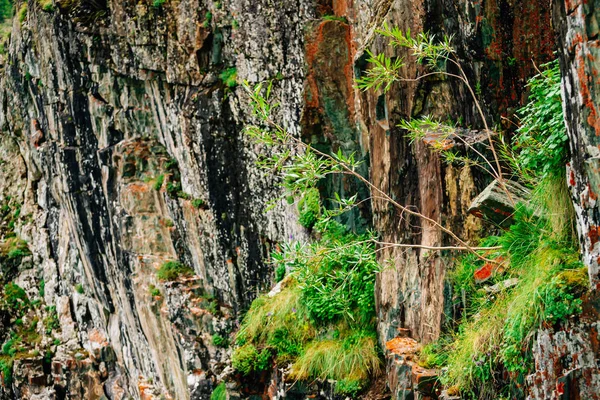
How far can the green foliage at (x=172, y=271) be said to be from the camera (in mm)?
13484

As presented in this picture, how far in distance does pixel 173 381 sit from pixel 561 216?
34.6 feet

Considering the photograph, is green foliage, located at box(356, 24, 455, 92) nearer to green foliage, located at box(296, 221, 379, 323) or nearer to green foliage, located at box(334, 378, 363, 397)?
green foliage, located at box(296, 221, 379, 323)

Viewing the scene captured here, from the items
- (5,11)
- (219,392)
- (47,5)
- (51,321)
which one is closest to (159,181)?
(219,392)

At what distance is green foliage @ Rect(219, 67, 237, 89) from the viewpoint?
36.0ft

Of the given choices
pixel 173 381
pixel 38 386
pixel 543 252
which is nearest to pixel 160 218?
pixel 173 381

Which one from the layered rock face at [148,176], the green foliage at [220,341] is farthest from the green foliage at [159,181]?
the green foliage at [220,341]

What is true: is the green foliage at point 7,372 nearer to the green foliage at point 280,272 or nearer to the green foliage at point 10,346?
the green foliage at point 10,346

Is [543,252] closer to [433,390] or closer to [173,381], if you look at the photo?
[433,390]

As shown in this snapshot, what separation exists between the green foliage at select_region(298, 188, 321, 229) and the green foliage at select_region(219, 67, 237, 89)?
244cm

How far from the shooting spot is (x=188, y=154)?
12.2 metres

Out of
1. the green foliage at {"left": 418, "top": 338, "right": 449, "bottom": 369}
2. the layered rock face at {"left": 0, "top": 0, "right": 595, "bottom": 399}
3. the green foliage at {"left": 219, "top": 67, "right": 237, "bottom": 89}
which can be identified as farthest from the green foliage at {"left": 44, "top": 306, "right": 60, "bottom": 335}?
the green foliage at {"left": 418, "top": 338, "right": 449, "bottom": 369}

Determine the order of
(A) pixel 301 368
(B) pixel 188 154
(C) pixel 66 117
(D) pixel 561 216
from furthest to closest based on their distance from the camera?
(C) pixel 66 117
(B) pixel 188 154
(A) pixel 301 368
(D) pixel 561 216

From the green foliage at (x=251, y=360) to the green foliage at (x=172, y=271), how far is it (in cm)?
465

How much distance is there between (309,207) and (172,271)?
4.84 metres
